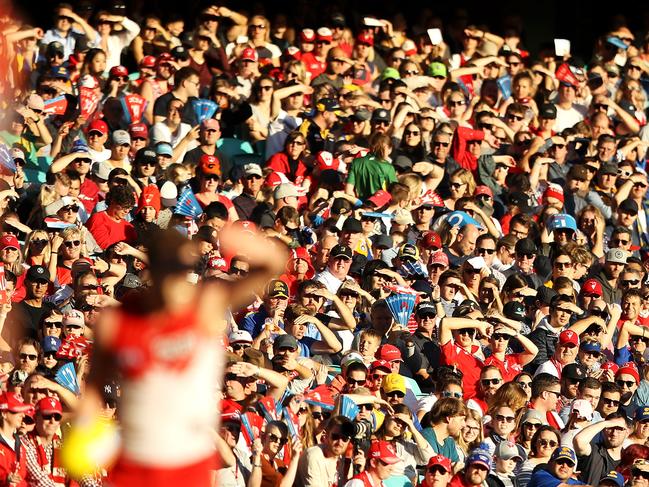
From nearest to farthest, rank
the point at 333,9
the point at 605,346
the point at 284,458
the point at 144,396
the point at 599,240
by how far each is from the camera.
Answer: the point at 144,396 < the point at 284,458 < the point at 605,346 < the point at 599,240 < the point at 333,9

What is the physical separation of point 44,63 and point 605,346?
635 centimetres

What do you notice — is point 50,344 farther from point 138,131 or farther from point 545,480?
point 138,131

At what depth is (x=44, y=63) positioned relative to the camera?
17.1 metres

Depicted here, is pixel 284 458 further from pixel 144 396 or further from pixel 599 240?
pixel 599 240

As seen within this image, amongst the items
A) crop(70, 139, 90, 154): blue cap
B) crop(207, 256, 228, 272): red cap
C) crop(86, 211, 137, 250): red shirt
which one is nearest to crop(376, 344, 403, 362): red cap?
crop(207, 256, 228, 272): red cap

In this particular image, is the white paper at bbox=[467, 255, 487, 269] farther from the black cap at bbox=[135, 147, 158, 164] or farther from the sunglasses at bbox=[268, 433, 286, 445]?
the sunglasses at bbox=[268, 433, 286, 445]

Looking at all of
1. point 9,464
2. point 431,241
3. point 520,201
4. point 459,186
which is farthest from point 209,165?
point 9,464

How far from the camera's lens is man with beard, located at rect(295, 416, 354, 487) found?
1129 cm

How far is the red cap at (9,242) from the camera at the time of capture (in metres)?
13.4

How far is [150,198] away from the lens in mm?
14867

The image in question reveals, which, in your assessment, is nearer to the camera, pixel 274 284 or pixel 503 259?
pixel 274 284

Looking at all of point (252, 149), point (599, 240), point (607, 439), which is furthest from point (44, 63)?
point (607, 439)

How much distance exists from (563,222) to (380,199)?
191cm

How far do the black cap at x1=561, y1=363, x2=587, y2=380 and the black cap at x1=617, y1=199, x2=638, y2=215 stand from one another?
11.2 ft
